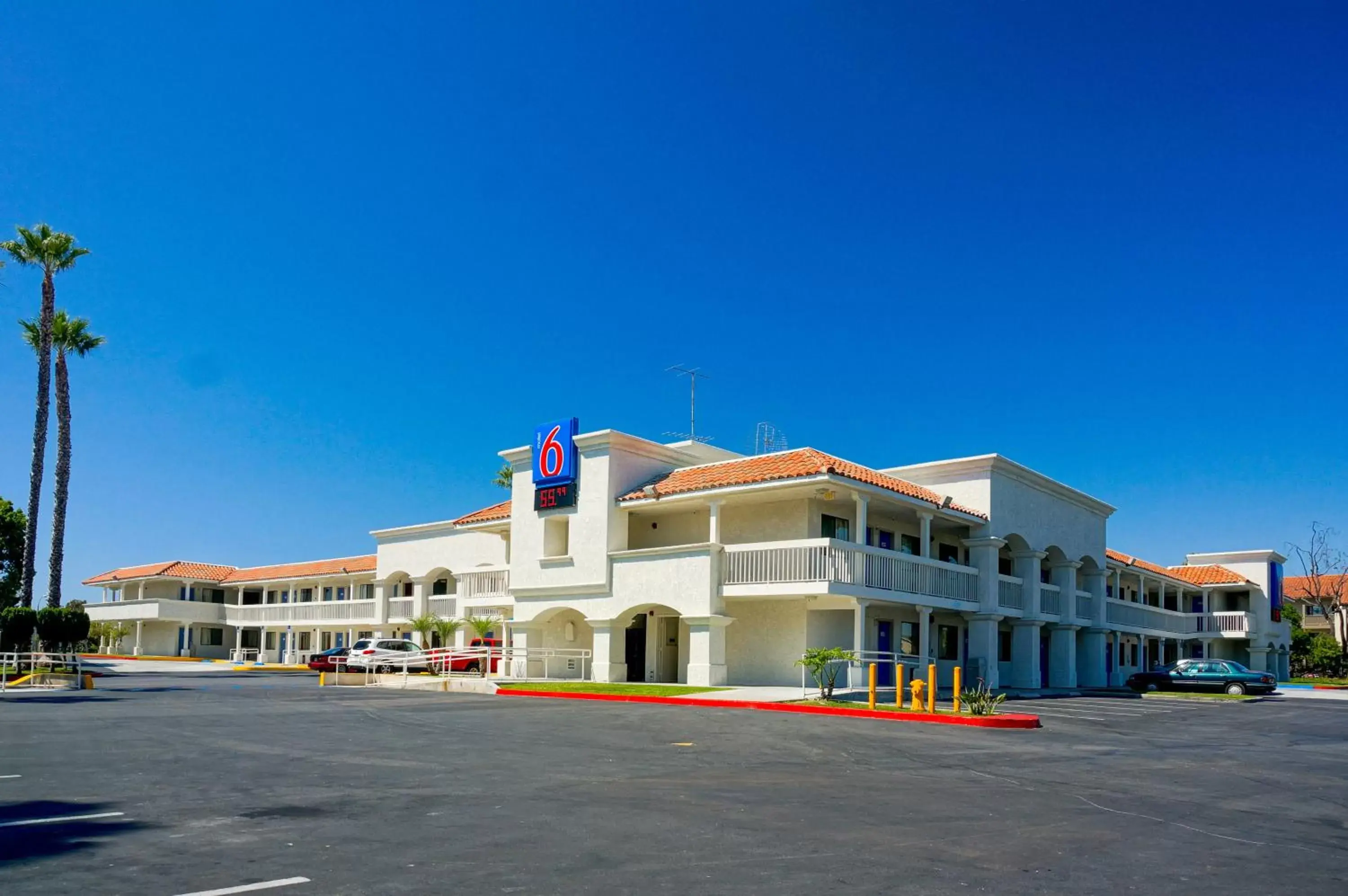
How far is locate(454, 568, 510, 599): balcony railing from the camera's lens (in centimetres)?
4088

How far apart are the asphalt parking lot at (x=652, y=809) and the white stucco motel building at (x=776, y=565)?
1190cm

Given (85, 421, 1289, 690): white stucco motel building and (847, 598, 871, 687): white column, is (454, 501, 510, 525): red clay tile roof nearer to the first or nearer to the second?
(85, 421, 1289, 690): white stucco motel building

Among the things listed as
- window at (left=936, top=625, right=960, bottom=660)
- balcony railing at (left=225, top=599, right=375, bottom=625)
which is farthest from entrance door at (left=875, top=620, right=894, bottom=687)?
balcony railing at (left=225, top=599, right=375, bottom=625)

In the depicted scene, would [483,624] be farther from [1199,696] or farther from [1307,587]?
[1307,587]

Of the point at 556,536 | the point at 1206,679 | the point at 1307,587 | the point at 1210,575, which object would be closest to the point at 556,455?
the point at 556,536

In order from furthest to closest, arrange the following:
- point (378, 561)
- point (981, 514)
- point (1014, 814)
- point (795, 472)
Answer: point (378, 561), point (981, 514), point (795, 472), point (1014, 814)

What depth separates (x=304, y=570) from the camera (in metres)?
62.6

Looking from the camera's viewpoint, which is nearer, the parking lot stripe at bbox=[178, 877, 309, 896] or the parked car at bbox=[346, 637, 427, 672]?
the parking lot stripe at bbox=[178, 877, 309, 896]

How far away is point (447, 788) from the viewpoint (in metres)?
11.1

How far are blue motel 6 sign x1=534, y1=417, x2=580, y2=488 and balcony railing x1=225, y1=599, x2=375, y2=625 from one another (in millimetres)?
19704

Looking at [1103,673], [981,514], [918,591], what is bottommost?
[1103,673]

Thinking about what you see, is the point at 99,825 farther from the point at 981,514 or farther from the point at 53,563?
the point at 53,563

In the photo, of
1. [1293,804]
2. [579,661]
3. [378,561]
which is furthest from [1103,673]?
[1293,804]

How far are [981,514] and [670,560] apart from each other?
1031 cm
